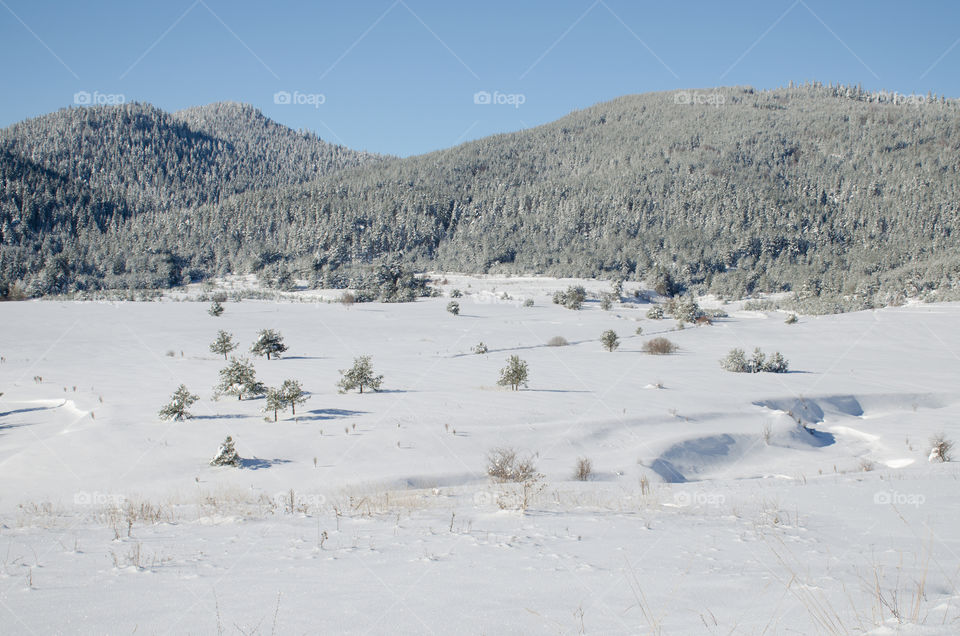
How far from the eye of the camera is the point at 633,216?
9144 cm

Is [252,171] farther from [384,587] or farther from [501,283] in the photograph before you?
[384,587]

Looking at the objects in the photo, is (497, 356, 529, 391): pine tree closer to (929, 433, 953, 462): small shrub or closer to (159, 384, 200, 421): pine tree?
(159, 384, 200, 421): pine tree

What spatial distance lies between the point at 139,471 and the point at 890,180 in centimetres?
12335

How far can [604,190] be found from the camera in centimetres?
9956

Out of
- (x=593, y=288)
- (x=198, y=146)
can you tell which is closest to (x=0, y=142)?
(x=198, y=146)

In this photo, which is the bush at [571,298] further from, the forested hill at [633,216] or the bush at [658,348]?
the forested hill at [633,216]

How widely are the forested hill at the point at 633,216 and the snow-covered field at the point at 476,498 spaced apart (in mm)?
40125

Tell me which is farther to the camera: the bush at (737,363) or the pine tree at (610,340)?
the pine tree at (610,340)

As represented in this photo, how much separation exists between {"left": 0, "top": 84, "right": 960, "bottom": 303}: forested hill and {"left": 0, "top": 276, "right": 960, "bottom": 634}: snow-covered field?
132ft

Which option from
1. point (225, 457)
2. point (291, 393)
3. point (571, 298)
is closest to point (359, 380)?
point (291, 393)

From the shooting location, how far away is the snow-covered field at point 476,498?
3086 mm

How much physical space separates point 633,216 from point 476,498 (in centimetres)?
9109

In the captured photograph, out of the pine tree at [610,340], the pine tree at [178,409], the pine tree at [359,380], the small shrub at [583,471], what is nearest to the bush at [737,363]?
the pine tree at [610,340]

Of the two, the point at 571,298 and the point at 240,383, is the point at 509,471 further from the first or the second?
the point at 571,298
